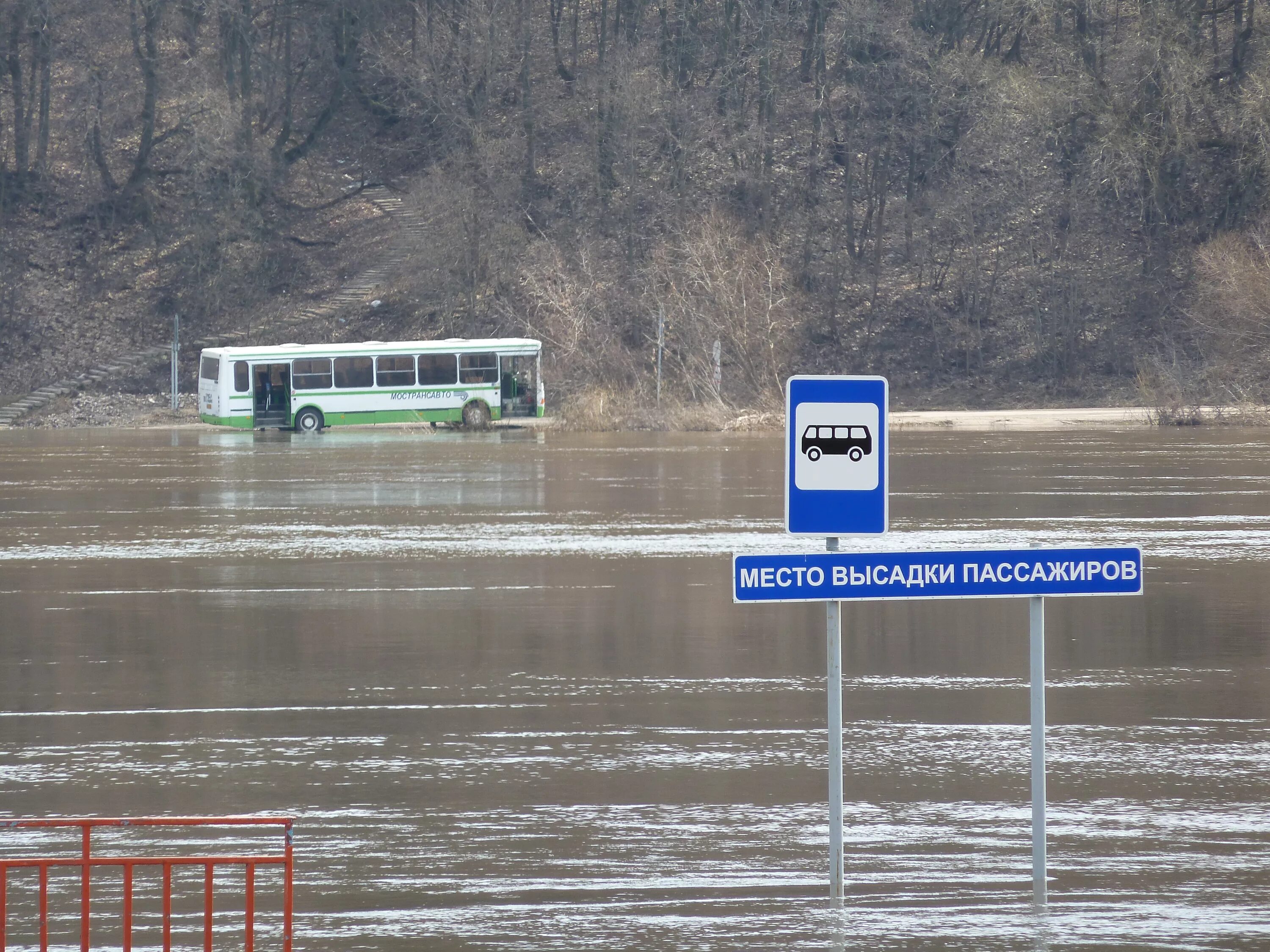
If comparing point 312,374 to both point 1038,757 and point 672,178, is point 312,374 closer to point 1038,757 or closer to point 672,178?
point 672,178

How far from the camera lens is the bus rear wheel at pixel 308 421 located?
50031mm

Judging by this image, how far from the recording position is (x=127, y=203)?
69.5 metres

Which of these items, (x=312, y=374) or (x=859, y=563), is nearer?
(x=859, y=563)

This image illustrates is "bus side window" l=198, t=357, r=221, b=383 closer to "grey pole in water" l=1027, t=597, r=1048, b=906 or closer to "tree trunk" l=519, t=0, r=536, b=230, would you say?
"tree trunk" l=519, t=0, r=536, b=230

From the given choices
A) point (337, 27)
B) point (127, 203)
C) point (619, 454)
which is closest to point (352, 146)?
point (337, 27)

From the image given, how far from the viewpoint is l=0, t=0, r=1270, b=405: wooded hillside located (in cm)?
5903

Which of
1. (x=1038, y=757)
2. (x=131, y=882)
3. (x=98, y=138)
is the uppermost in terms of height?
(x=98, y=138)

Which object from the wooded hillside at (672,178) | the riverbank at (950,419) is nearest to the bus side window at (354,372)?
the riverbank at (950,419)

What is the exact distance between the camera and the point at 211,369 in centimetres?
5034

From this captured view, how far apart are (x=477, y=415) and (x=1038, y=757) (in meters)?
43.7

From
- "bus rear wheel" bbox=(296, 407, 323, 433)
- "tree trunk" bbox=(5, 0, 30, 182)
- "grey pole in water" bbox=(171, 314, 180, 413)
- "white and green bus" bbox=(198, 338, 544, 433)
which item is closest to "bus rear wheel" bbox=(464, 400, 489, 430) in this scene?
"white and green bus" bbox=(198, 338, 544, 433)

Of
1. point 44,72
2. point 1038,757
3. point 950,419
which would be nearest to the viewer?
point 1038,757

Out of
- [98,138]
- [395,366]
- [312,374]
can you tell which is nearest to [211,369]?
[312,374]

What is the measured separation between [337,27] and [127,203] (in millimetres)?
11966
